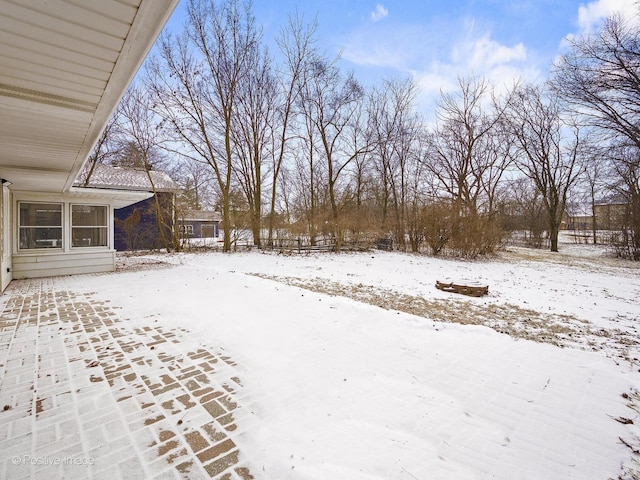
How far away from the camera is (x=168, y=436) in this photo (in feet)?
5.82

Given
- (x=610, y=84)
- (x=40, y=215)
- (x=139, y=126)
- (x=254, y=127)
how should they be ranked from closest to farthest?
(x=40, y=215), (x=610, y=84), (x=139, y=126), (x=254, y=127)

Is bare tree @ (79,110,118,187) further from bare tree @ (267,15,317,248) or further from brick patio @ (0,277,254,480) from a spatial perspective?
brick patio @ (0,277,254,480)

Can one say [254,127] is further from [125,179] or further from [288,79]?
[125,179]

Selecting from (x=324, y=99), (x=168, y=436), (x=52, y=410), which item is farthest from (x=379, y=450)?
(x=324, y=99)

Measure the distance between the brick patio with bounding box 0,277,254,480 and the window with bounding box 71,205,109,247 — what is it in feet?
17.2

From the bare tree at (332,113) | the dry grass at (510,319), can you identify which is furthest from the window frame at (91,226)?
the bare tree at (332,113)

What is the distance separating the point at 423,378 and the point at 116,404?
252cm

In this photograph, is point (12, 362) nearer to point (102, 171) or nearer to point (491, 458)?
point (491, 458)

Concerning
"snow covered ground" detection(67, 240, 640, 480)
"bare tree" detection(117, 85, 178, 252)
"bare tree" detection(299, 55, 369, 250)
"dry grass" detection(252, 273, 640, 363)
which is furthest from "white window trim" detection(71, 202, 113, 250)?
"bare tree" detection(299, 55, 369, 250)

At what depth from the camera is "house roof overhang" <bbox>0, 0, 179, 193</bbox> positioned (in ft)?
5.08

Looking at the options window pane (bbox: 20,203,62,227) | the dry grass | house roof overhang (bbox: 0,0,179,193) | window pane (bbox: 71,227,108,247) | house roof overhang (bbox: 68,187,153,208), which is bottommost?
the dry grass

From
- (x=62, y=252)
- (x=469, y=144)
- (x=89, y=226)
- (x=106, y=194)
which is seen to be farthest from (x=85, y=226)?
(x=469, y=144)

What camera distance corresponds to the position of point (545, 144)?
59.5 feet

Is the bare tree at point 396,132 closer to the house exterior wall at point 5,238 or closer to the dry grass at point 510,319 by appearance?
the dry grass at point 510,319
